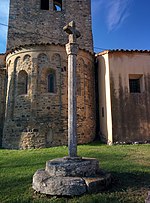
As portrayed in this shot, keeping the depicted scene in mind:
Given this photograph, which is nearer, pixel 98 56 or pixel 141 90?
pixel 141 90

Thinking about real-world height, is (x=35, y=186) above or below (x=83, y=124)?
below

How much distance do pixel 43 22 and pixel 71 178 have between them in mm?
15664

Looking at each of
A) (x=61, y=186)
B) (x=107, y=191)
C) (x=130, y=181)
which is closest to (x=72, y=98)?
(x=61, y=186)

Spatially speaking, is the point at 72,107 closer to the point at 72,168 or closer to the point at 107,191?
the point at 72,168

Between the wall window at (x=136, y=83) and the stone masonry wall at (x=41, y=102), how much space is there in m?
2.63

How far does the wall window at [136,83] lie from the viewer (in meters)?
11.8

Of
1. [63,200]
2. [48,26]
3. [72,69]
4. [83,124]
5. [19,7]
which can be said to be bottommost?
[63,200]

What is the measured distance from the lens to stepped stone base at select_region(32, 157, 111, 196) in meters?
3.76

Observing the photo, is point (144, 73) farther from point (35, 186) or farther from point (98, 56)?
point (35, 186)

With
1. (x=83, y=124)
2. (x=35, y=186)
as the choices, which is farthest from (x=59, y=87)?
(x=35, y=186)

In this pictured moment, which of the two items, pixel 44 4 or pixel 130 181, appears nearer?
pixel 130 181

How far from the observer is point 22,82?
11727 millimetres

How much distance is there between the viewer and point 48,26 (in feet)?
55.0

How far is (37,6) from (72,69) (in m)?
14.4
